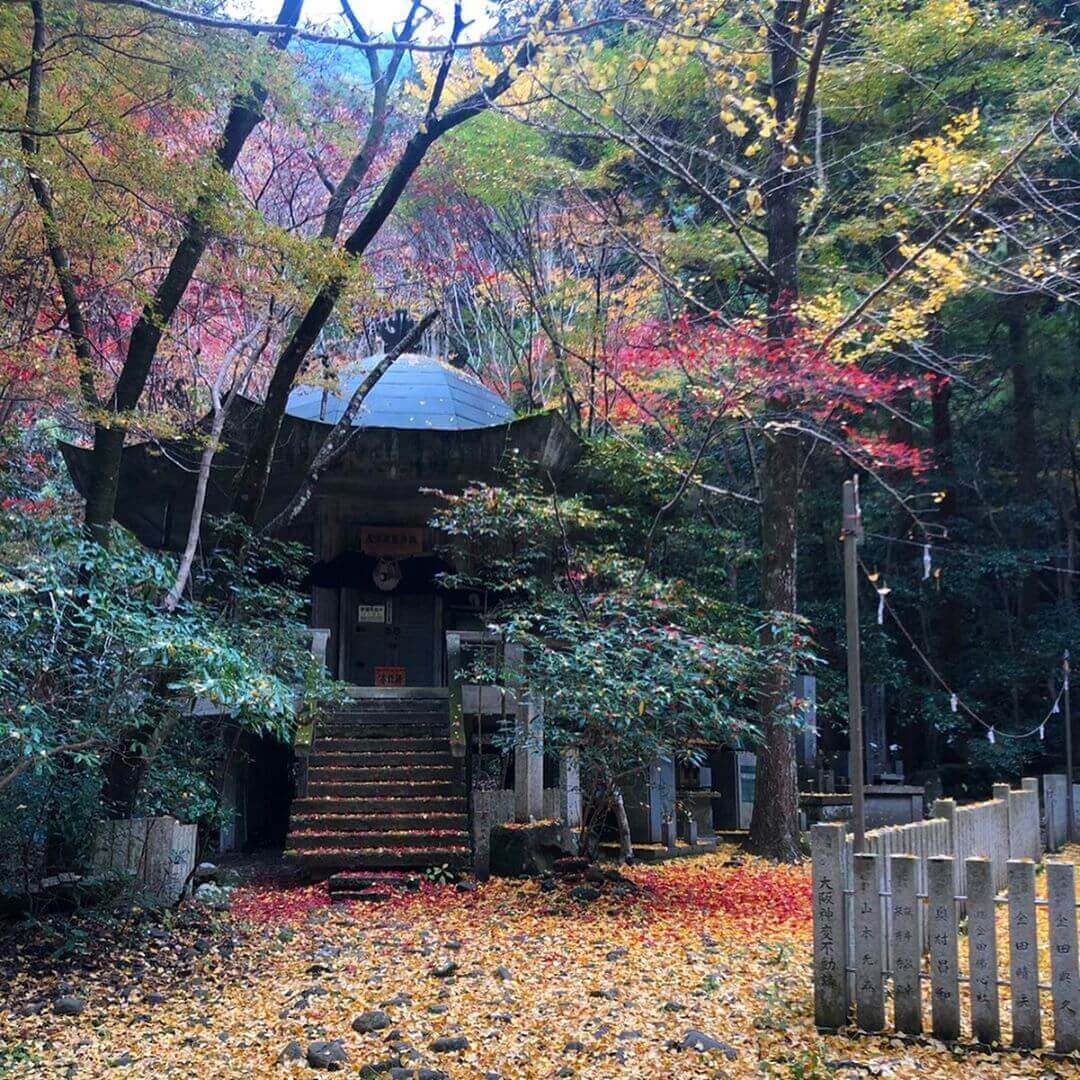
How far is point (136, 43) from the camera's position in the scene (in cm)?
731

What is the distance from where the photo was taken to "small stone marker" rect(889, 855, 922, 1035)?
4738 mm

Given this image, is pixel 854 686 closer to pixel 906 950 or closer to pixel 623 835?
pixel 906 950

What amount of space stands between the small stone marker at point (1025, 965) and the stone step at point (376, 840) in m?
6.17

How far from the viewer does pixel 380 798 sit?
10.6 m

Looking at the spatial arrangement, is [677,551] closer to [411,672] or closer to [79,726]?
[411,672]

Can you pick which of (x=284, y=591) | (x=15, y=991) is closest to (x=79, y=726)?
(x=15, y=991)

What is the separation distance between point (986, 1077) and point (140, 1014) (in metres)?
4.34

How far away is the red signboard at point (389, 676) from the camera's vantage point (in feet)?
54.0

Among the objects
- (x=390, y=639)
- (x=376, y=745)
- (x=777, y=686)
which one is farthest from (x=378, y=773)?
(x=390, y=639)

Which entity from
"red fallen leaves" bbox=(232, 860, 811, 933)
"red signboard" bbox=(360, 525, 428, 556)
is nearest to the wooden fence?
"red fallen leaves" bbox=(232, 860, 811, 933)

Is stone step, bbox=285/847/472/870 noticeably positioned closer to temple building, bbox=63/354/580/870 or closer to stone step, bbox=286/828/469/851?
temple building, bbox=63/354/580/870

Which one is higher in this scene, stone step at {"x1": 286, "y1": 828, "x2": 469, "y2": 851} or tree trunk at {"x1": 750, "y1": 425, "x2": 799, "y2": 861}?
tree trunk at {"x1": 750, "y1": 425, "x2": 799, "y2": 861}

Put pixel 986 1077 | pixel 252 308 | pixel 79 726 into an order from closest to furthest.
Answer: pixel 986 1077 → pixel 79 726 → pixel 252 308

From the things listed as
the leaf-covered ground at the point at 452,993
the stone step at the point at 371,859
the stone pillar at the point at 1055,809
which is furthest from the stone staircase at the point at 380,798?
the stone pillar at the point at 1055,809
